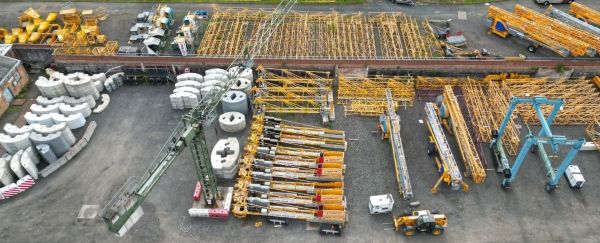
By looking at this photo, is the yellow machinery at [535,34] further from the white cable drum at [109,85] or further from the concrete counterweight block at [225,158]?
the white cable drum at [109,85]

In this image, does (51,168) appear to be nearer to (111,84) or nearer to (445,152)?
(111,84)

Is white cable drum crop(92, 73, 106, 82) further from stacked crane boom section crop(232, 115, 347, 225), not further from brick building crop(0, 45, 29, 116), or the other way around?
stacked crane boom section crop(232, 115, 347, 225)

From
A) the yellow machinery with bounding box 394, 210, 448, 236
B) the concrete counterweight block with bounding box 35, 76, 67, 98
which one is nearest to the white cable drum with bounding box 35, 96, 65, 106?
the concrete counterweight block with bounding box 35, 76, 67, 98

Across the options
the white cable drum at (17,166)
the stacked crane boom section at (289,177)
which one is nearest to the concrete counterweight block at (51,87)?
the white cable drum at (17,166)

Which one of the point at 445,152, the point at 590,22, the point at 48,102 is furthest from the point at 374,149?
the point at 590,22

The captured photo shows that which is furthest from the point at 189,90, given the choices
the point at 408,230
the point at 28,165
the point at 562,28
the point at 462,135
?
the point at 562,28

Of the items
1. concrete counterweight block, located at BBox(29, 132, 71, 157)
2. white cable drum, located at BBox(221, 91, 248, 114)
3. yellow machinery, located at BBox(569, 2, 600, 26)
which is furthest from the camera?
yellow machinery, located at BBox(569, 2, 600, 26)

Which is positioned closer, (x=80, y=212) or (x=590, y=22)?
(x=80, y=212)
